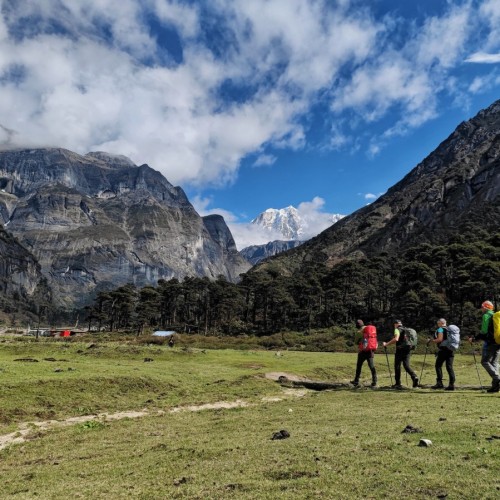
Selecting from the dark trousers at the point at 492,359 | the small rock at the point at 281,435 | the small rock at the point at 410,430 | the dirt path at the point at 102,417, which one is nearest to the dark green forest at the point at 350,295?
the dark trousers at the point at 492,359

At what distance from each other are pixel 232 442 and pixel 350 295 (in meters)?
91.5

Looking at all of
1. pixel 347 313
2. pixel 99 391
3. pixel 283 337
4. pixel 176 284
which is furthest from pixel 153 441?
pixel 176 284

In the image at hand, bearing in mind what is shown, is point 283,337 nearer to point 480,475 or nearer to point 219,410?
point 219,410

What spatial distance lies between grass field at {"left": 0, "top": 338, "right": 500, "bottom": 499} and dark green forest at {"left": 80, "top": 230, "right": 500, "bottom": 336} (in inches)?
2146

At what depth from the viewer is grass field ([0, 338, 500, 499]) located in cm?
628

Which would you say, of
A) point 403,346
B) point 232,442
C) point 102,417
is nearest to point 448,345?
point 403,346

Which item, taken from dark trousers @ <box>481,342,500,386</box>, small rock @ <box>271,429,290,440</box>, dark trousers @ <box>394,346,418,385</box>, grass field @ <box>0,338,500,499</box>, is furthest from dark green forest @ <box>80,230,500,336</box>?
small rock @ <box>271,429,290,440</box>

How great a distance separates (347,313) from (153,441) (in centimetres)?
8490

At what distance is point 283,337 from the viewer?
72.6m

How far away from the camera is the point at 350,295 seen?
98188mm

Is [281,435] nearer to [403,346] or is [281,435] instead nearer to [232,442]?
[232,442]

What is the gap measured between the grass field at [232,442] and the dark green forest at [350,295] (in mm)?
54501

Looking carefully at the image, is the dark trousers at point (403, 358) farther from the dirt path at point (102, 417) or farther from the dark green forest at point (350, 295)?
the dark green forest at point (350, 295)

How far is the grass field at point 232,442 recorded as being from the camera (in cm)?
628
